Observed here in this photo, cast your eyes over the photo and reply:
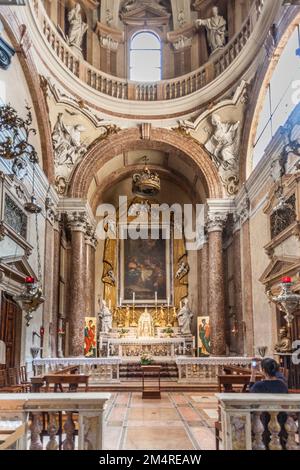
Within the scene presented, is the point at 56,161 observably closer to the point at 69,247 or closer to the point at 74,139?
the point at 74,139

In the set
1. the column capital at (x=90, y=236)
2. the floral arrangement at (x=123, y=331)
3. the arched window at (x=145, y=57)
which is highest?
the arched window at (x=145, y=57)

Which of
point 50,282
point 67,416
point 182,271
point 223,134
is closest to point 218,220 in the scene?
point 223,134

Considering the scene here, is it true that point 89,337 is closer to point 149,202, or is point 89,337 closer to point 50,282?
point 50,282

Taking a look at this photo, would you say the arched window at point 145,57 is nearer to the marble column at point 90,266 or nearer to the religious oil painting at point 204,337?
the marble column at point 90,266

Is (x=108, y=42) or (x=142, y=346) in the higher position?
(x=108, y=42)

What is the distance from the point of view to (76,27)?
1524 centimetres

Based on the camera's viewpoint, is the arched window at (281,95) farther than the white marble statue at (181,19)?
No

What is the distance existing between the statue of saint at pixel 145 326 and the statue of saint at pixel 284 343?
7.66 metres

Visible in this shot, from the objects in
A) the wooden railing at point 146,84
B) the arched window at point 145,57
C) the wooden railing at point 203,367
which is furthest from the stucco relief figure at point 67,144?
the wooden railing at point 203,367

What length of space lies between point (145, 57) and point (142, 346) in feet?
31.8

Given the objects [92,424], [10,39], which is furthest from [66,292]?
[92,424]

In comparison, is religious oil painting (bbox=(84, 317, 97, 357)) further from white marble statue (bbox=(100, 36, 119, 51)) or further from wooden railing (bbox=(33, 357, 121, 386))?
white marble statue (bbox=(100, 36, 119, 51))

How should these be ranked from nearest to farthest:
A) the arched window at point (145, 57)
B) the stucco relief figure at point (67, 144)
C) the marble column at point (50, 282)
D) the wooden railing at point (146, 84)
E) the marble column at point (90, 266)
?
the marble column at point (50, 282) → the wooden railing at point (146, 84) → the stucco relief figure at point (67, 144) → the marble column at point (90, 266) → the arched window at point (145, 57)

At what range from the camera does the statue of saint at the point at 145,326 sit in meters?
16.7
